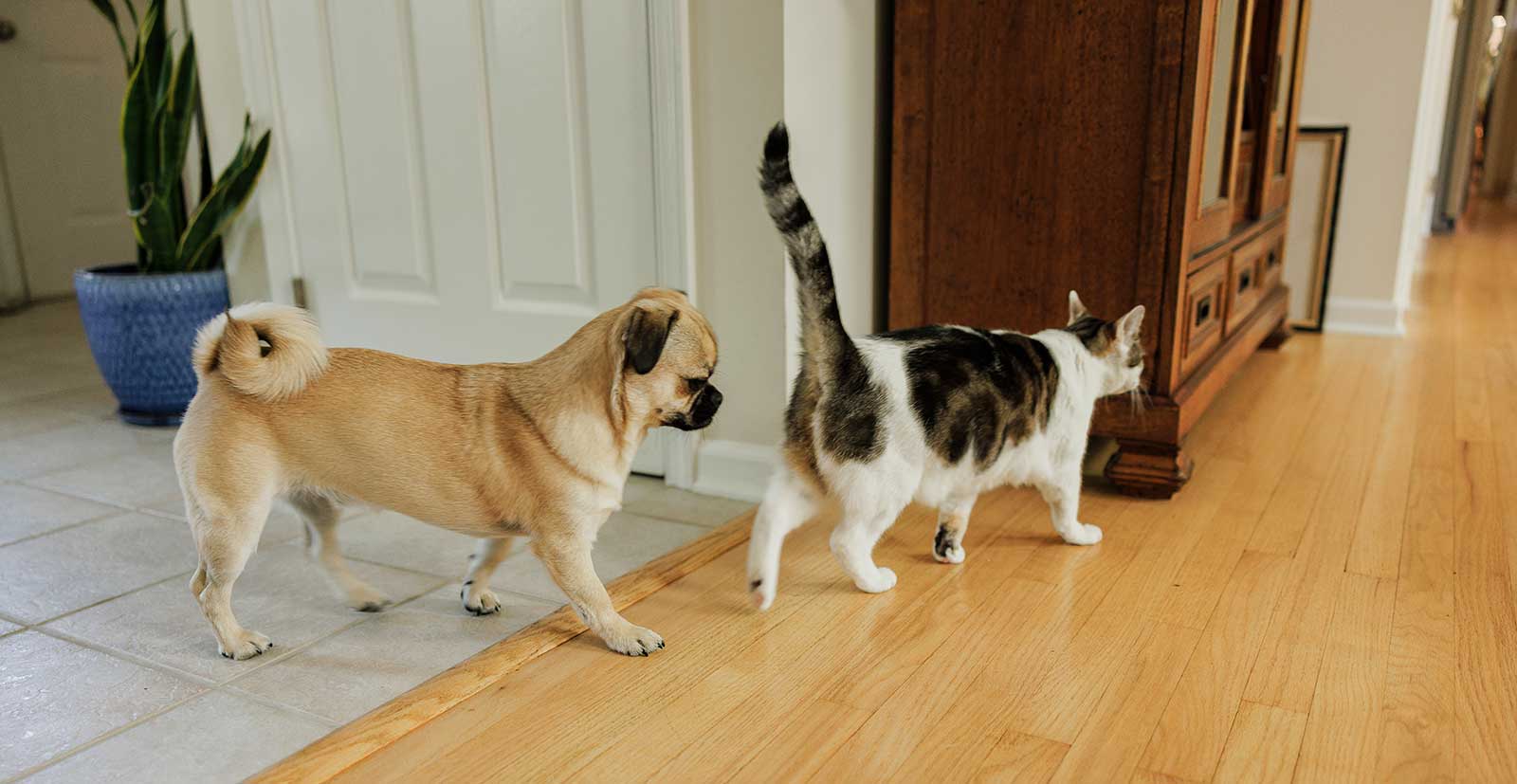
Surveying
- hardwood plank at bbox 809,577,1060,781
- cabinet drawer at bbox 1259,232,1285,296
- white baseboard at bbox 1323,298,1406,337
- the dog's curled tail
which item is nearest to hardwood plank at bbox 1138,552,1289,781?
hardwood plank at bbox 809,577,1060,781

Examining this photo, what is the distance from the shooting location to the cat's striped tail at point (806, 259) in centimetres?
154

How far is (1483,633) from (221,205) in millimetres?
3131

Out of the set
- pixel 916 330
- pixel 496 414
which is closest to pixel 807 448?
pixel 916 330

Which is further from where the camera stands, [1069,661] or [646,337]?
[1069,661]

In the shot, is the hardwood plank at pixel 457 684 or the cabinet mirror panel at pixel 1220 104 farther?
the cabinet mirror panel at pixel 1220 104

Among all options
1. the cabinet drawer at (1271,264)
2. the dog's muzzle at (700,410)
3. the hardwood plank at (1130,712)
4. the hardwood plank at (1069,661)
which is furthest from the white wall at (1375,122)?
the dog's muzzle at (700,410)

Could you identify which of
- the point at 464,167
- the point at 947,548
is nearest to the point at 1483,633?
the point at 947,548

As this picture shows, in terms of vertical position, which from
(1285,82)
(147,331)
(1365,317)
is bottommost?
(1365,317)

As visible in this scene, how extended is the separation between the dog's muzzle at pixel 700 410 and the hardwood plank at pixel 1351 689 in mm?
910

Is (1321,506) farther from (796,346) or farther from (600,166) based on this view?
(600,166)

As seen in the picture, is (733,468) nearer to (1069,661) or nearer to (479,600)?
(479,600)

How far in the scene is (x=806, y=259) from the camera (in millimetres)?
1608

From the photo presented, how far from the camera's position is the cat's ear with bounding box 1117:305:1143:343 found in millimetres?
1882

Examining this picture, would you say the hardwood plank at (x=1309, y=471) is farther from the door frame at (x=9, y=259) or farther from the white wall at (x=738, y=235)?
the door frame at (x=9, y=259)
